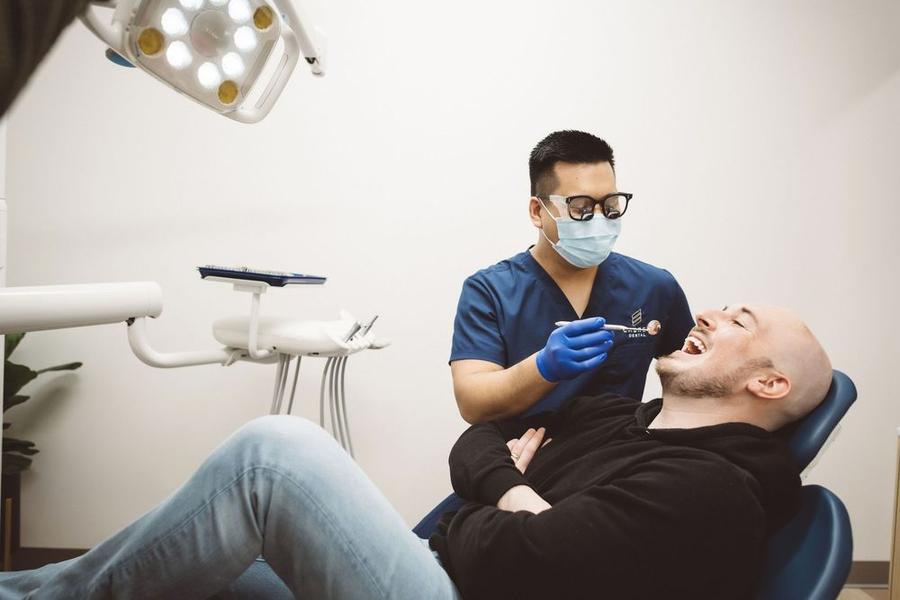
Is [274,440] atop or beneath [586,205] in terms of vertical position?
beneath

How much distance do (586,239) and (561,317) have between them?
0.66ft

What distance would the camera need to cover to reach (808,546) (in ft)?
2.91

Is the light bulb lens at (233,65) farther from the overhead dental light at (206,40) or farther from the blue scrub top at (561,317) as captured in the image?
the blue scrub top at (561,317)

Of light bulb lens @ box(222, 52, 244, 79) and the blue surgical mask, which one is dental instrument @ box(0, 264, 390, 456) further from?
the blue surgical mask

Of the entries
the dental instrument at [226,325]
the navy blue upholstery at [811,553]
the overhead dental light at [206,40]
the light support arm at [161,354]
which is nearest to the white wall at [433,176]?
the dental instrument at [226,325]

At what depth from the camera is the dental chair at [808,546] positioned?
82cm

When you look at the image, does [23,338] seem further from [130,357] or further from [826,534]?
[826,534]

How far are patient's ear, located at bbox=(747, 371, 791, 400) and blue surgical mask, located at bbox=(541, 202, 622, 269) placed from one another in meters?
0.50

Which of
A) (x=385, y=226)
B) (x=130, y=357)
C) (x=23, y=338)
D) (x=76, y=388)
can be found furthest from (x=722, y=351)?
(x=23, y=338)

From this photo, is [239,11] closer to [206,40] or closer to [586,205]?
[206,40]

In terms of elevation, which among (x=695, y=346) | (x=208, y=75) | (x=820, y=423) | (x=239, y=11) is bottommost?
(x=820, y=423)

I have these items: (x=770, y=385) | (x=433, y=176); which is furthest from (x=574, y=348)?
(x=433, y=176)

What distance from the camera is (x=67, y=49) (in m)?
2.16

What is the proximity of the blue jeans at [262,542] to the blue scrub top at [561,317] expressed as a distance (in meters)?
0.63
